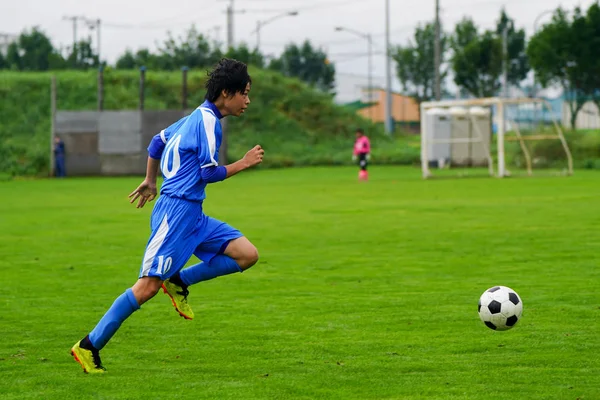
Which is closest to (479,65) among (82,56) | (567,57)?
(567,57)

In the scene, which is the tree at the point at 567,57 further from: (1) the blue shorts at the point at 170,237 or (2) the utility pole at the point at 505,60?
(1) the blue shorts at the point at 170,237

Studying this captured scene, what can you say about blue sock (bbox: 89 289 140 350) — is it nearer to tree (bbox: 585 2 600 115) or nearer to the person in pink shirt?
the person in pink shirt

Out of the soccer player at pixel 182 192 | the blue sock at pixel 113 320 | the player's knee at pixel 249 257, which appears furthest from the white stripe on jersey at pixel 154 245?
the player's knee at pixel 249 257

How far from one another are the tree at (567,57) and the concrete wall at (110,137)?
16120 mm

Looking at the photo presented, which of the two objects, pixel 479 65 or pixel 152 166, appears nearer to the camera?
pixel 152 166

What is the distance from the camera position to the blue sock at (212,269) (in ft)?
23.7

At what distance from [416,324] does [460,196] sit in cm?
1729

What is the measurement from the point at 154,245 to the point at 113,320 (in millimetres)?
508

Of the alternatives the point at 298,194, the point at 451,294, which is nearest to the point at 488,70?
the point at 298,194

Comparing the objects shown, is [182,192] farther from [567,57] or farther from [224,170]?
[567,57]

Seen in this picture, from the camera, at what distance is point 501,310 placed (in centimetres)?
744

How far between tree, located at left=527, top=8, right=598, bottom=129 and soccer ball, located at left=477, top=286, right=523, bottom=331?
126ft

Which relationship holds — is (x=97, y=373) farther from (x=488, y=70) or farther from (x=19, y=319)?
(x=488, y=70)

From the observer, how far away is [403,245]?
1452 centimetres
